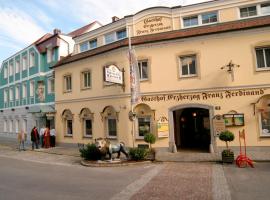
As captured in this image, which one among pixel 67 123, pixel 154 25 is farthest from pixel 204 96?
pixel 67 123

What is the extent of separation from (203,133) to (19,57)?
22.1 metres

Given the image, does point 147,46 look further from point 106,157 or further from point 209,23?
point 106,157

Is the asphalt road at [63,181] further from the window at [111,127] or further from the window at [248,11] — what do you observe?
the window at [248,11]

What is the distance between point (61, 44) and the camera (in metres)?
24.9

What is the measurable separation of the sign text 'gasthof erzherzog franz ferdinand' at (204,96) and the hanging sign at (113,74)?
1.99m

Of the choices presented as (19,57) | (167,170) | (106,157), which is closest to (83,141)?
(106,157)

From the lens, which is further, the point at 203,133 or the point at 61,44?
the point at 61,44

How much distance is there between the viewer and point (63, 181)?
10242 mm

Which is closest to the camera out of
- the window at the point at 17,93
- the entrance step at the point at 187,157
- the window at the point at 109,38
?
the entrance step at the point at 187,157

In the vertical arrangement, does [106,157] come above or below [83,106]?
below

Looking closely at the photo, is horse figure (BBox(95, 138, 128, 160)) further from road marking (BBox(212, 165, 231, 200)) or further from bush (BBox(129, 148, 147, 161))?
road marking (BBox(212, 165, 231, 200))

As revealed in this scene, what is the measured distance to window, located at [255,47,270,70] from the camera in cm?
1525

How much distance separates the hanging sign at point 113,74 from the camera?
1613 centimetres

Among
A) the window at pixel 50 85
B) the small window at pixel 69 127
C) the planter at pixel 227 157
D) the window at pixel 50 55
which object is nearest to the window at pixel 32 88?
the window at pixel 50 85
